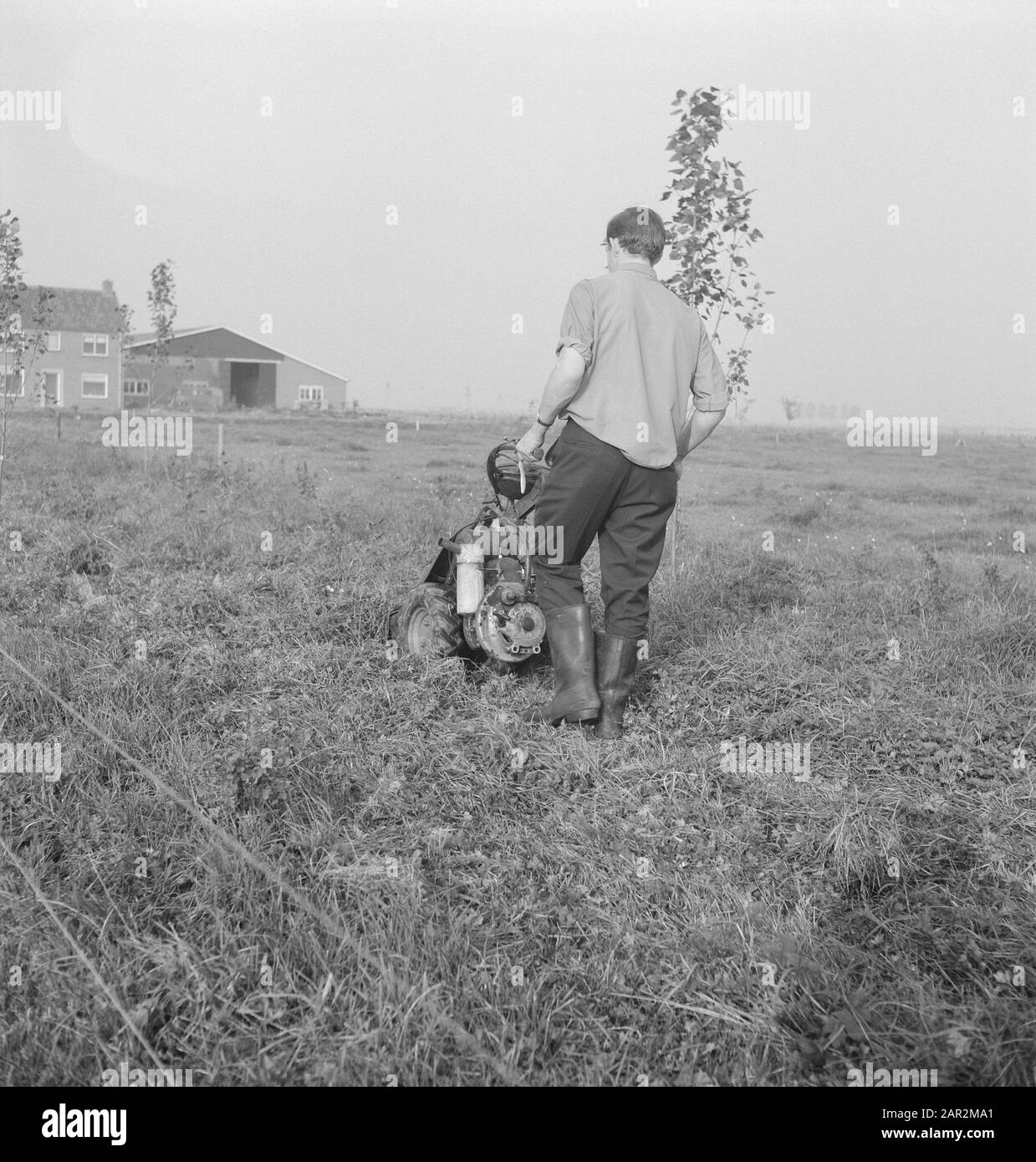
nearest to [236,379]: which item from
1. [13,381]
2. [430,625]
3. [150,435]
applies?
[150,435]

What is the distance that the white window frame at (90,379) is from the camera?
156 ft

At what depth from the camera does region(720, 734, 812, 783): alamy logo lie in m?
4.39

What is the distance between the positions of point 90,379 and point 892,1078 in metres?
50.8

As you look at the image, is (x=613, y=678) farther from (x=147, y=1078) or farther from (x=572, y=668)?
(x=147, y=1078)

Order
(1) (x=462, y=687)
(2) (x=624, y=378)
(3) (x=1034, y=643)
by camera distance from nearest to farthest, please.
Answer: (2) (x=624, y=378)
(1) (x=462, y=687)
(3) (x=1034, y=643)

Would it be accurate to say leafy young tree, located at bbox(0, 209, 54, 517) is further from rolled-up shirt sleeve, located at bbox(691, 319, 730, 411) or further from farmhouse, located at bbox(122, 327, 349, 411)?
farmhouse, located at bbox(122, 327, 349, 411)

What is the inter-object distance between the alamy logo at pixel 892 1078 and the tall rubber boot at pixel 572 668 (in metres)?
2.23

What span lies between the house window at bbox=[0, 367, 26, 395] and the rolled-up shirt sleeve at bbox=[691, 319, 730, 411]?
1012 cm

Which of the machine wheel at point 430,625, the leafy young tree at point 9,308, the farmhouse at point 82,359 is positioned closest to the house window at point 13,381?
the leafy young tree at point 9,308

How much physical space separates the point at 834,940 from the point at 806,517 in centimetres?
1189

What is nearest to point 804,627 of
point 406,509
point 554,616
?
point 554,616

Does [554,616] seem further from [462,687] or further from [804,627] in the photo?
[804,627]

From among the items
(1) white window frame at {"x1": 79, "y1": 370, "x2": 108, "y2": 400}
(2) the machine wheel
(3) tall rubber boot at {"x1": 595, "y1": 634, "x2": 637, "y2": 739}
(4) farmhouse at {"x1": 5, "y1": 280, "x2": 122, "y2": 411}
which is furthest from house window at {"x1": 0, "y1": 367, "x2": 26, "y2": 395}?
(1) white window frame at {"x1": 79, "y1": 370, "x2": 108, "y2": 400}
